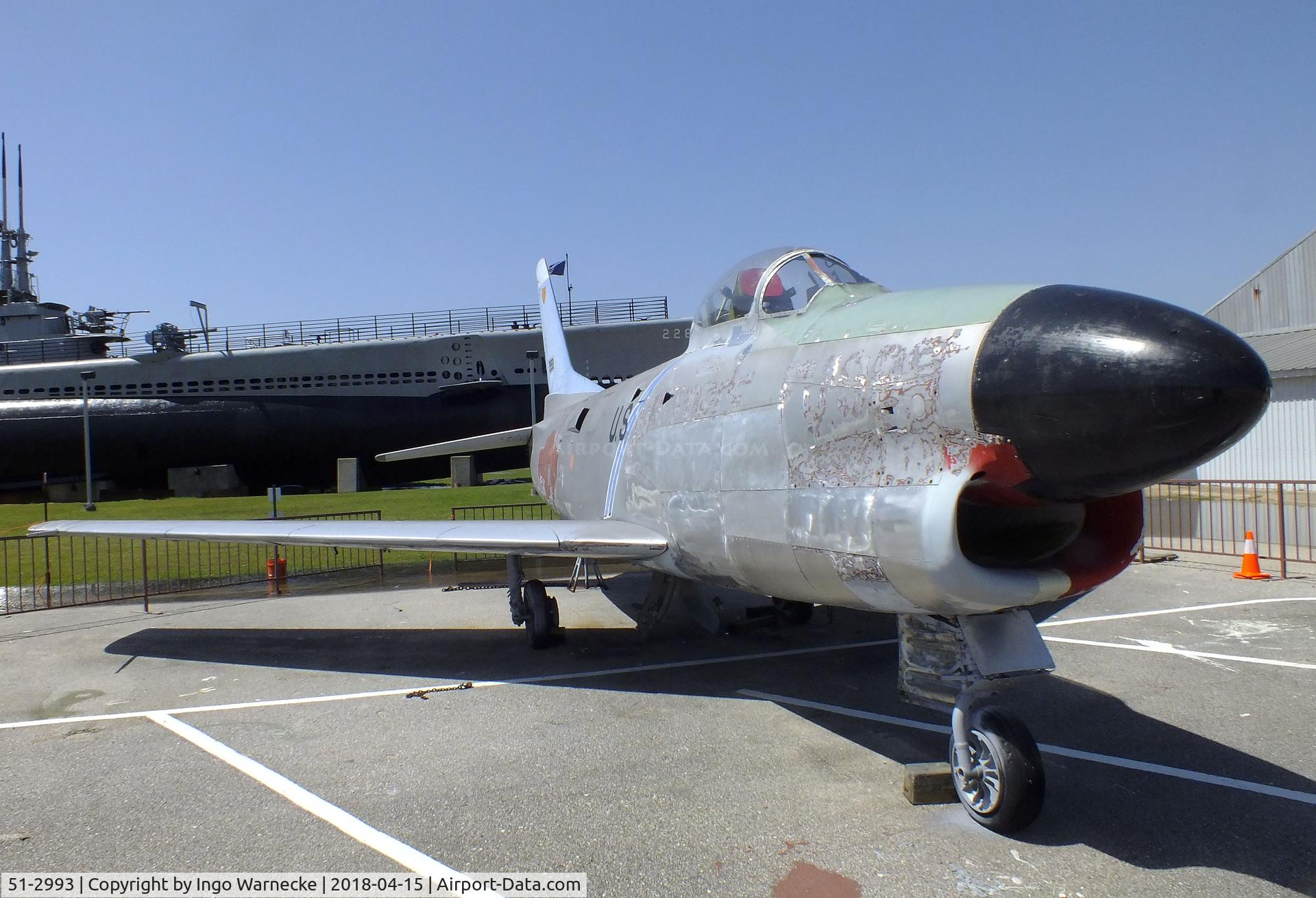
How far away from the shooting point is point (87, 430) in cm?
2731

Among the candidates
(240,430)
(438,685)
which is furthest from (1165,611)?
(240,430)

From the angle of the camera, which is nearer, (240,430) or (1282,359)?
(1282,359)

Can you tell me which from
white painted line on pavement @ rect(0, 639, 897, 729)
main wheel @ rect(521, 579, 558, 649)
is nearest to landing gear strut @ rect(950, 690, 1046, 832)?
white painted line on pavement @ rect(0, 639, 897, 729)

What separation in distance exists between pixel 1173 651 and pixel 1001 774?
4.59 meters

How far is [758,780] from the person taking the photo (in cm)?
448

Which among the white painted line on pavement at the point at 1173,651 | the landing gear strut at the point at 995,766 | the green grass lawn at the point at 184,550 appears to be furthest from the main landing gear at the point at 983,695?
the green grass lawn at the point at 184,550

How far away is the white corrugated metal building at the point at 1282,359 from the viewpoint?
48.6 ft

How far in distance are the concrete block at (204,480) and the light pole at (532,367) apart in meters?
11.9

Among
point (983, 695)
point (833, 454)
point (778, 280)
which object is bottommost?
point (983, 695)

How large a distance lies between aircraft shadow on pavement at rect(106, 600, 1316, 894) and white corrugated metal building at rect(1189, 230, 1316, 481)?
6492 mm

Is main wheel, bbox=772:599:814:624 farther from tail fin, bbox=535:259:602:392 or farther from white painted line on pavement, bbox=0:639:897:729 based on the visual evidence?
tail fin, bbox=535:259:602:392

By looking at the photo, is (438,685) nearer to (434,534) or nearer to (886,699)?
(434,534)

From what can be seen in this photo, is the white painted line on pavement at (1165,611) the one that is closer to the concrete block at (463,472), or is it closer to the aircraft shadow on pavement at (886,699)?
the aircraft shadow on pavement at (886,699)

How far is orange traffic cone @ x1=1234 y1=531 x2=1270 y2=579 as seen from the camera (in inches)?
414
